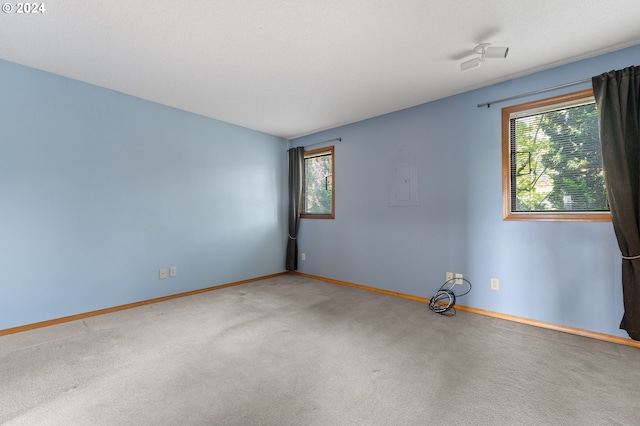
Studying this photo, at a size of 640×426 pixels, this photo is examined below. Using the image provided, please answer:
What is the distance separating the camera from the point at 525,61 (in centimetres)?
252

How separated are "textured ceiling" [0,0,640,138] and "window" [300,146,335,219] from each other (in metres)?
1.55

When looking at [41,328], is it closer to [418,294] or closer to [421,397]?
[421,397]

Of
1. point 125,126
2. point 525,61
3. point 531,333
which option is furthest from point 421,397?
point 125,126

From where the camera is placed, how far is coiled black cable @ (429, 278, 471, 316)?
3.02m

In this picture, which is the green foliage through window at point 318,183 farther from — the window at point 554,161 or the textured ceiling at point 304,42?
the window at point 554,161

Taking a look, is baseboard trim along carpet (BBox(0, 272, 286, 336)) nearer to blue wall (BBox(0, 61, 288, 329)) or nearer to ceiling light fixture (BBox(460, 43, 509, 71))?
blue wall (BBox(0, 61, 288, 329))

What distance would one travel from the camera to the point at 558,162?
2631 mm

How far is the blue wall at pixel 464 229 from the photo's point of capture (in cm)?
243

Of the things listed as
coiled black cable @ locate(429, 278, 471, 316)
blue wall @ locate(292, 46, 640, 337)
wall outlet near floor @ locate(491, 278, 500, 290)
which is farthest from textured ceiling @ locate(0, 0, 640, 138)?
coiled black cable @ locate(429, 278, 471, 316)

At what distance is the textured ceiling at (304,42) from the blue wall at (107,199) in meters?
0.44

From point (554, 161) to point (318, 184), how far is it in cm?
319

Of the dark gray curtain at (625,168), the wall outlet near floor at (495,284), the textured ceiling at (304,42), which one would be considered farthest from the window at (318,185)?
the dark gray curtain at (625,168)

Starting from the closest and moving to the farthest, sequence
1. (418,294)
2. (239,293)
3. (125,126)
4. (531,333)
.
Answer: (531,333), (125,126), (418,294), (239,293)

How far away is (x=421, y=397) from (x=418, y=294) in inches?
78.1
